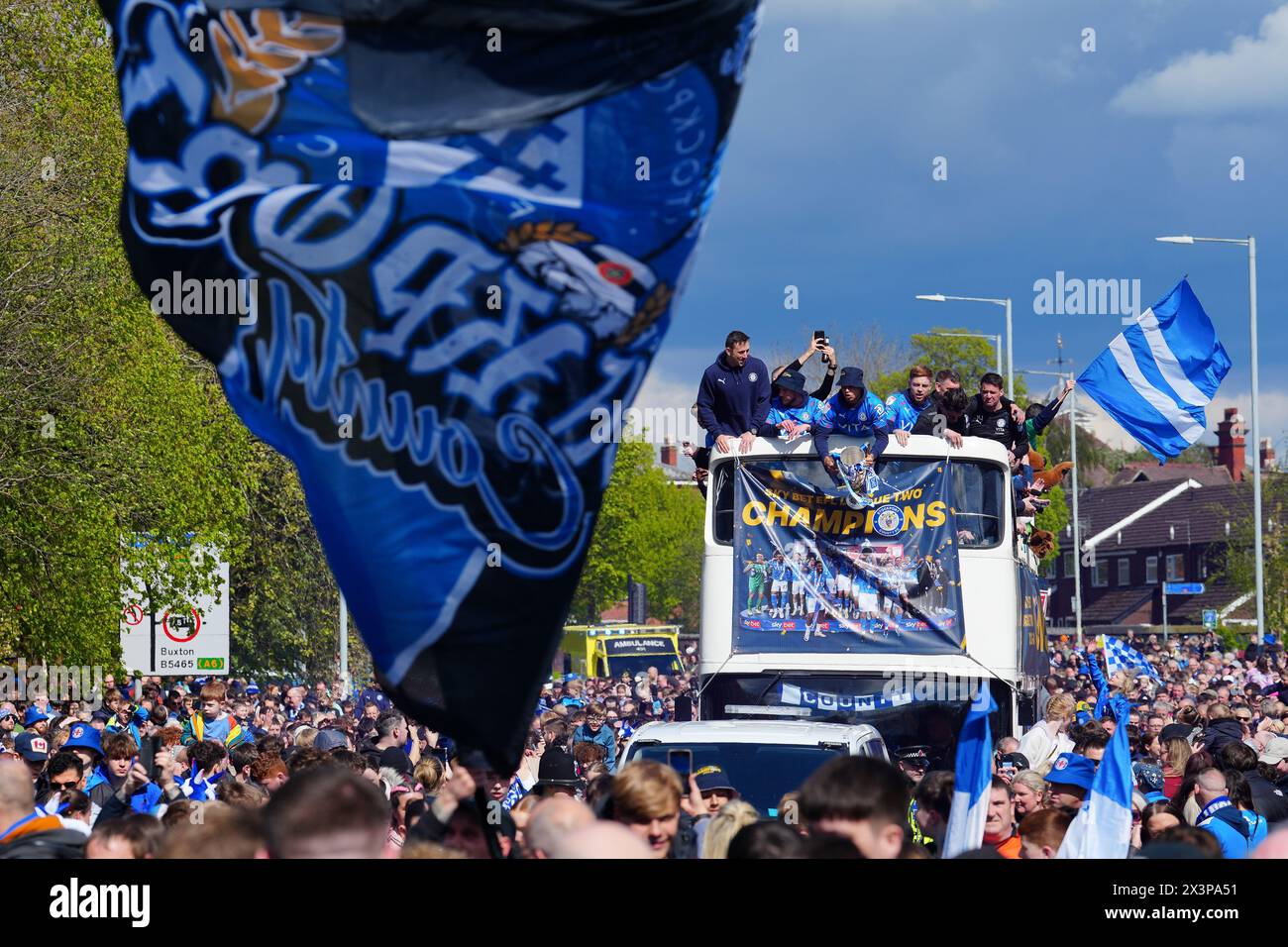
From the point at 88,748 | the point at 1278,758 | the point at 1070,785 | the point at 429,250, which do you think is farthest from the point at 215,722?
the point at 429,250

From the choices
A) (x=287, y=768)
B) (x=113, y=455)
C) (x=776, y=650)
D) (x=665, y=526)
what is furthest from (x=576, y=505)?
(x=665, y=526)

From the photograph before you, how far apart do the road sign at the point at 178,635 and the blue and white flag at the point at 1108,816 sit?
17664 millimetres

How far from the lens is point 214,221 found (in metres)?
4.73

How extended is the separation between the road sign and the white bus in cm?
1042

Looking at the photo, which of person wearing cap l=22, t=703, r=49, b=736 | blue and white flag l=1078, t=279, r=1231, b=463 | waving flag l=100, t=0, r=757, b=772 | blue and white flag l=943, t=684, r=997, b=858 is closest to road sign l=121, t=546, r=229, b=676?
person wearing cap l=22, t=703, r=49, b=736

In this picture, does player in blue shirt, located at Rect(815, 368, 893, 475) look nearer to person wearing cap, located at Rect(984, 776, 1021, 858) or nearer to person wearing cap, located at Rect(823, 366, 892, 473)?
person wearing cap, located at Rect(823, 366, 892, 473)

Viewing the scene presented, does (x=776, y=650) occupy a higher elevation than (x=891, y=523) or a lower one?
lower

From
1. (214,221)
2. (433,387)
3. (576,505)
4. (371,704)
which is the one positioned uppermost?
(214,221)

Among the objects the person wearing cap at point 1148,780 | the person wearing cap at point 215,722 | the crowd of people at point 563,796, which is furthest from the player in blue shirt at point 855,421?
the person wearing cap at point 215,722

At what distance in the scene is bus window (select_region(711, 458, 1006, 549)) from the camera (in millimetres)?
13930

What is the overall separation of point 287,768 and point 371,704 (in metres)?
17.2

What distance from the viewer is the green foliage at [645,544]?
75.8m
